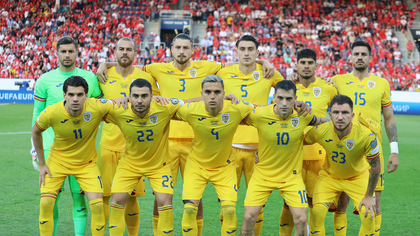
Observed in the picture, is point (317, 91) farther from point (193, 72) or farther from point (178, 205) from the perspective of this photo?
point (178, 205)

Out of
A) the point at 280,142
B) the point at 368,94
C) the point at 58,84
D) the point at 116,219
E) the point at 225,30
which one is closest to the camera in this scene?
the point at 116,219

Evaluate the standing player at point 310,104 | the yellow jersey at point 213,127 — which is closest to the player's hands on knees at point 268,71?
the standing player at point 310,104

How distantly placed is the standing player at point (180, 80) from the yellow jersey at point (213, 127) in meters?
0.48

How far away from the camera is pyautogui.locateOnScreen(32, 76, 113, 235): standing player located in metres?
4.81

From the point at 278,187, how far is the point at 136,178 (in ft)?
5.68

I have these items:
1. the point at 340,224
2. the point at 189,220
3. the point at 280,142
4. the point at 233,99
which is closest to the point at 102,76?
the point at 233,99

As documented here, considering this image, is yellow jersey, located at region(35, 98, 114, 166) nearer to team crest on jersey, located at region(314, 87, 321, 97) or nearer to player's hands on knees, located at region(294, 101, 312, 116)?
player's hands on knees, located at region(294, 101, 312, 116)

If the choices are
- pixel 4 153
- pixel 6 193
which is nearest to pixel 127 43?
pixel 6 193

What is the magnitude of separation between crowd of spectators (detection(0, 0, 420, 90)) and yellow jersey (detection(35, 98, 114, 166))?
21376 millimetres

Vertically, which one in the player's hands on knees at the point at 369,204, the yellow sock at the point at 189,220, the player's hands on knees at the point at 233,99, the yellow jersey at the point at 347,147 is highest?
the player's hands on knees at the point at 233,99

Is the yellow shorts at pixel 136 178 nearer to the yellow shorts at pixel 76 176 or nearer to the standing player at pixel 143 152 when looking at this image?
the standing player at pixel 143 152

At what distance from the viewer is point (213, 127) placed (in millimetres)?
5043

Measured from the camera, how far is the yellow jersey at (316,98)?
5457 millimetres

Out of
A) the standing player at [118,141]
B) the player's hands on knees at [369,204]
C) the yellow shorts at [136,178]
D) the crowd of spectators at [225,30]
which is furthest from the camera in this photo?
the crowd of spectators at [225,30]
